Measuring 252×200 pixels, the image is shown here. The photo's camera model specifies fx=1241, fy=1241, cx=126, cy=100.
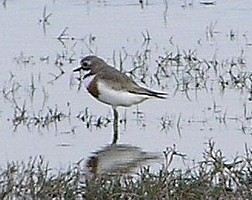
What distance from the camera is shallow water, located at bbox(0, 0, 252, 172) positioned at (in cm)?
966

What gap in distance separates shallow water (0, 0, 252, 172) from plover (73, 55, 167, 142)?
0.57ft

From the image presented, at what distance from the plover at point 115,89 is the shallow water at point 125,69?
174 mm

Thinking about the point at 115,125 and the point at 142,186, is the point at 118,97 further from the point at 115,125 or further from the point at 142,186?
the point at 142,186

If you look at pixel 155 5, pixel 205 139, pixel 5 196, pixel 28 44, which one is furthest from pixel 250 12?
pixel 5 196

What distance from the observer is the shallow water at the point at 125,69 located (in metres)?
9.66

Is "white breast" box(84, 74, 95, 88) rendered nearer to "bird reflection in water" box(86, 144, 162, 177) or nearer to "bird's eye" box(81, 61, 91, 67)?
"bird's eye" box(81, 61, 91, 67)

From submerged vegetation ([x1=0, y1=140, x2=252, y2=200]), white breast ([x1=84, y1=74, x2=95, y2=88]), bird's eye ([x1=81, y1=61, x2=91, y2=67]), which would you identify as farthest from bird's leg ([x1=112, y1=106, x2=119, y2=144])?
submerged vegetation ([x1=0, y1=140, x2=252, y2=200])

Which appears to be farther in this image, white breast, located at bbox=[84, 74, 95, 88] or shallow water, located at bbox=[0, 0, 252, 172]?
white breast, located at bbox=[84, 74, 95, 88]

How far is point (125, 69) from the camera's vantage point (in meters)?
12.0

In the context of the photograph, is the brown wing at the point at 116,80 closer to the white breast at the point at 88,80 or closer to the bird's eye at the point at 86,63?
the white breast at the point at 88,80

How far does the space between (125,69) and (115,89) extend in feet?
5.28

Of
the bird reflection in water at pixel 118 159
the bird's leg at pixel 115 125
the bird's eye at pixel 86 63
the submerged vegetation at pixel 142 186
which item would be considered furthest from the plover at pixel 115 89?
the submerged vegetation at pixel 142 186

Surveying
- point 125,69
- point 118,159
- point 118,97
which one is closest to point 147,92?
point 118,97

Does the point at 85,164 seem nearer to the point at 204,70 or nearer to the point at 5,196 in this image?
the point at 5,196
